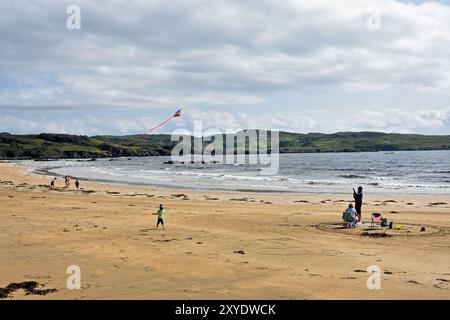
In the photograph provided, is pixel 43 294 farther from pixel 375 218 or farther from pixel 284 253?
pixel 375 218

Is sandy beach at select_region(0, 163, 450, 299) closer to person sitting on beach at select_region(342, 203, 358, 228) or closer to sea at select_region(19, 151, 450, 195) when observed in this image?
person sitting on beach at select_region(342, 203, 358, 228)

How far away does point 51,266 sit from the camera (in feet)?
44.2

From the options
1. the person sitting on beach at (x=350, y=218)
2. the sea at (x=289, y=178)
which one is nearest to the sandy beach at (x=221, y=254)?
the person sitting on beach at (x=350, y=218)

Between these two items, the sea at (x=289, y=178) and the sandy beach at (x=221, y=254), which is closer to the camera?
the sandy beach at (x=221, y=254)

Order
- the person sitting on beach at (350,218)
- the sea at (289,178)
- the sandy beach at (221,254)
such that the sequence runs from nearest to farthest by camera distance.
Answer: the sandy beach at (221,254) < the person sitting on beach at (350,218) < the sea at (289,178)

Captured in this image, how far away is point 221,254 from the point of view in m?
15.5

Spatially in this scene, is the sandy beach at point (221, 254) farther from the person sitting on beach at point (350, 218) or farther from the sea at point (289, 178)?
the sea at point (289, 178)

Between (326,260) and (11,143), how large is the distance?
20486 centimetres

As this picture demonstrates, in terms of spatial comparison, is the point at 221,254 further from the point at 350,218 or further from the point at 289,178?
the point at 289,178

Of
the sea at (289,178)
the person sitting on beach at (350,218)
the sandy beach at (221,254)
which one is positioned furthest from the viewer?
the sea at (289,178)

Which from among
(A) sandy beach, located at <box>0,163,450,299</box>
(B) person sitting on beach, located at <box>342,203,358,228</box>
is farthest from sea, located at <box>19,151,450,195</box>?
(B) person sitting on beach, located at <box>342,203,358,228</box>

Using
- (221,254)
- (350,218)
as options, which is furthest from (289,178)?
(221,254)

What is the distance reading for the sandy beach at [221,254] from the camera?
36.9ft

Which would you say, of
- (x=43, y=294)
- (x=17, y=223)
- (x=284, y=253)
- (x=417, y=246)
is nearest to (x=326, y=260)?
Result: (x=284, y=253)
